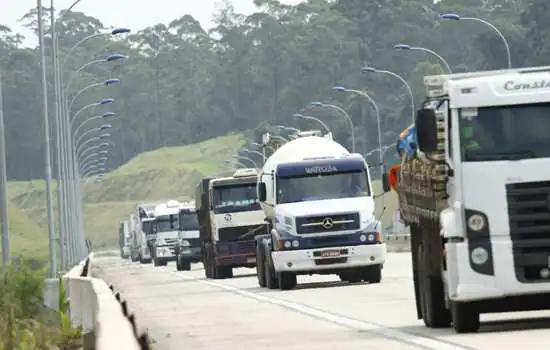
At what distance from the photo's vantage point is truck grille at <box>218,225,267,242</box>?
50.5m

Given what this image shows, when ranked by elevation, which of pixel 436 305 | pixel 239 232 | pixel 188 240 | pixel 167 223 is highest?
pixel 167 223

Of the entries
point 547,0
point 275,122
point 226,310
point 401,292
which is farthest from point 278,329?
point 275,122

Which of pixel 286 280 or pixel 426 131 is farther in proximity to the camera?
pixel 286 280

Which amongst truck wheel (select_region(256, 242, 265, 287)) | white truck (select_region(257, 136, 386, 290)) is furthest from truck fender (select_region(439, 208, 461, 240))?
truck wheel (select_region(256, 242, 265, 287))

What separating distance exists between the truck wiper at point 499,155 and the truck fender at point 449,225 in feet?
1.92

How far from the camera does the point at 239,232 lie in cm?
5062

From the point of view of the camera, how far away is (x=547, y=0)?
5817 inches

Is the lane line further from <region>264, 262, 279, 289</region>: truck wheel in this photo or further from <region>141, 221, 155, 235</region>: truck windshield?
<region>141, 221, 155, 235</region>: truck windshield

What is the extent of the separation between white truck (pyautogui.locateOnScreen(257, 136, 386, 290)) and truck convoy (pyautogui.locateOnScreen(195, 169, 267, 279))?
12616mm

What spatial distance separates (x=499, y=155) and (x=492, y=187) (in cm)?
36

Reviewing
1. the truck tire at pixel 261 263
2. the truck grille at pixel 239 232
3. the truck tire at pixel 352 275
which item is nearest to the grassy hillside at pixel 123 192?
the truck grille at pixel 239 232

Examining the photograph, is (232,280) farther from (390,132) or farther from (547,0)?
(390,132)

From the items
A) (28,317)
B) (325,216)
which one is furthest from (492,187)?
(325,216)

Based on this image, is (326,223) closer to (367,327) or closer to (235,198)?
(235,198)
